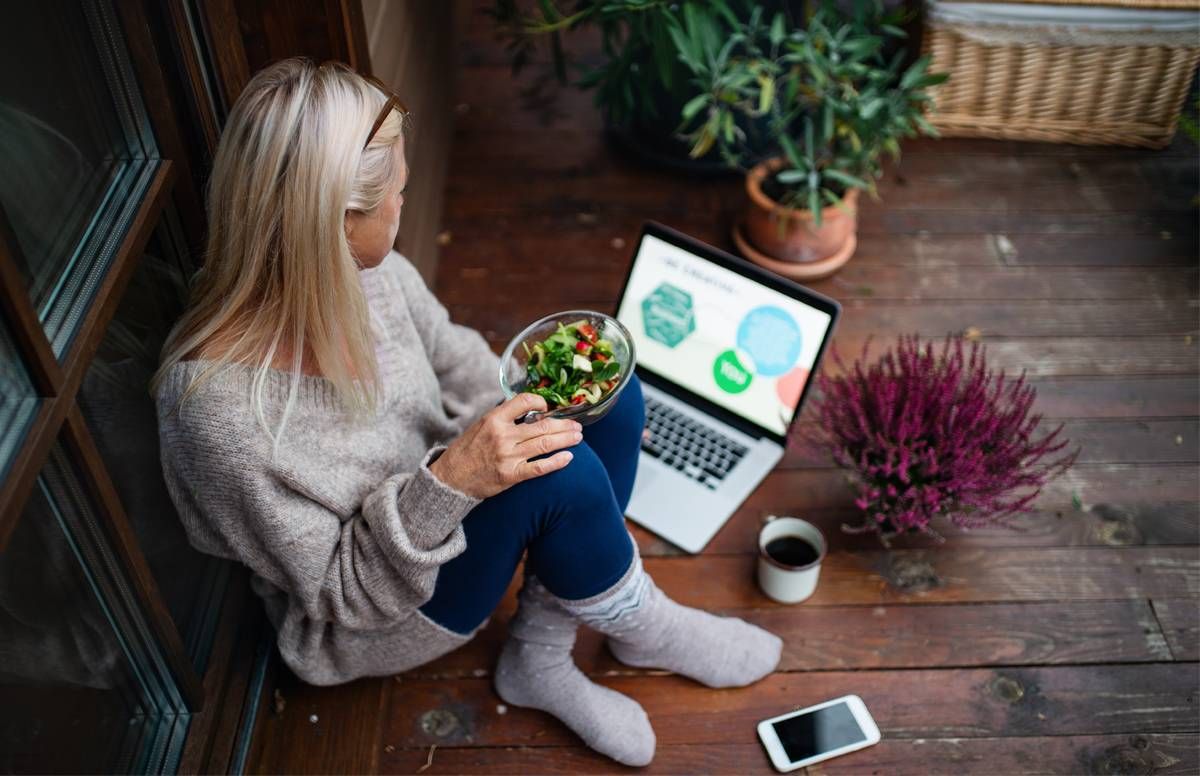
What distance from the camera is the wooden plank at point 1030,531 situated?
1.91m

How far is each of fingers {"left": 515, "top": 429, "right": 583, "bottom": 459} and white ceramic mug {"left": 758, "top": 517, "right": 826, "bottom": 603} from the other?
0.51 metres

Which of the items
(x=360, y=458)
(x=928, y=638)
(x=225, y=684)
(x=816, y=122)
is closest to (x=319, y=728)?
(x=225, y=684)

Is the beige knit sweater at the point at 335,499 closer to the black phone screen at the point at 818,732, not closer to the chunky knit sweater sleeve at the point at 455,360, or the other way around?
the chunky knit sweater sleeve at the point at 455,360

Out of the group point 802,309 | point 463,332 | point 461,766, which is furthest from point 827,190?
point 461,766

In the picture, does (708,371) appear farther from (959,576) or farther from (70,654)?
(70,654)

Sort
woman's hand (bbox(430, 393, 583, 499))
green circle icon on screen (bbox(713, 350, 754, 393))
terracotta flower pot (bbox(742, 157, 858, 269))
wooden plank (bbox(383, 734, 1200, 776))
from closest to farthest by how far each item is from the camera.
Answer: woman's hand (bbox(430, 393, 583, 499))
wooden plank (bbox(383, 734, 1200, 776))
green circle icon on screen (bbox(713, 350, 754, 393))
terracotta flower pot (bbox(742, 157, 858, 269))

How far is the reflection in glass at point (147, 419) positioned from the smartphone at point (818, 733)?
0.85m

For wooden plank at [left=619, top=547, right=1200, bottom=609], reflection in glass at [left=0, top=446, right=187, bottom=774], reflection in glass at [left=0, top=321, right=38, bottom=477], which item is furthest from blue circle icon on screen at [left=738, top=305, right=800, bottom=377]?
reflection in glass at [left=0, top=321, right=38, bottom=477]

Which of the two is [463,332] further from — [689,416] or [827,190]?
[827,190]

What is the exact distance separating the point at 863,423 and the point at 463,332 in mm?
678

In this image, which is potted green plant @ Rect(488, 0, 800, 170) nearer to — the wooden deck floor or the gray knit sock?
the wooden deck floor

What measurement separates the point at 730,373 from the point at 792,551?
0.35 m

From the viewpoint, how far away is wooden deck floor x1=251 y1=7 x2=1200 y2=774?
5.41 ft

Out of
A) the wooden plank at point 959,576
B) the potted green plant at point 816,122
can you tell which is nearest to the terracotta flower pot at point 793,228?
the potted green plant at point 816,122
